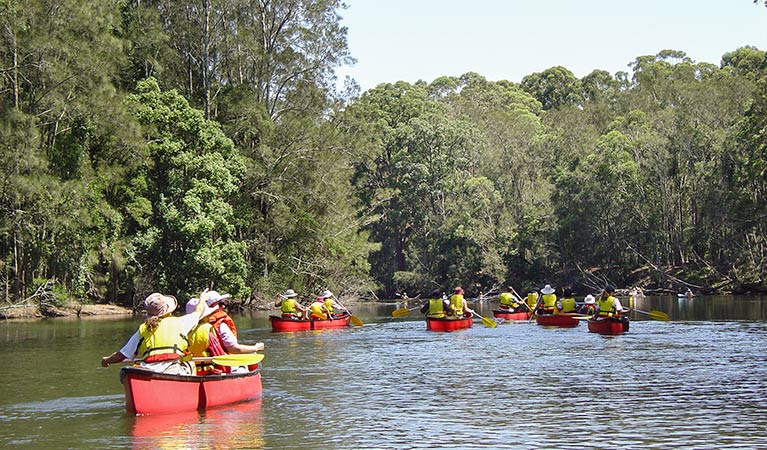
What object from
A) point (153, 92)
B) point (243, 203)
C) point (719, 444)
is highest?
point (153, 92)

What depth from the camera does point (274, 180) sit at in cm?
5422

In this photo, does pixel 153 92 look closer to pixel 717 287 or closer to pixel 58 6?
pixel 58 6

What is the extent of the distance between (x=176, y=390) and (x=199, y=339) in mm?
928

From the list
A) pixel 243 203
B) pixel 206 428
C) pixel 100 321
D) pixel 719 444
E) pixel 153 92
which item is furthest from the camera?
pixel 243 203

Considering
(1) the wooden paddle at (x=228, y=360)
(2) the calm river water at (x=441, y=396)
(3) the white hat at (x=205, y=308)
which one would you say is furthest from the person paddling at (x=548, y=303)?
(3) the white hat at (x=205, y=308)

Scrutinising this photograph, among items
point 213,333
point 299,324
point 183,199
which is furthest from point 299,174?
point 213,333

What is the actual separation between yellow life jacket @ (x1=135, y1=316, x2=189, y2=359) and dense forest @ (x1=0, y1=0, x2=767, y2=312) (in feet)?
96.2

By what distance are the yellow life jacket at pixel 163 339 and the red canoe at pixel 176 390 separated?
456mm

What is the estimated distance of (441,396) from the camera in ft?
59.6

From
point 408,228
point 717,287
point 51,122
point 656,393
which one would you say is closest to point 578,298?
point 717,287

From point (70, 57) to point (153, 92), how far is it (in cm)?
600

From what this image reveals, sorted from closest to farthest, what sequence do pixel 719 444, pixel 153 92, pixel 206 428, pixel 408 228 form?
pixel 719 444 < pixel 206 428 < pixel 153 92 < pixel 408 228

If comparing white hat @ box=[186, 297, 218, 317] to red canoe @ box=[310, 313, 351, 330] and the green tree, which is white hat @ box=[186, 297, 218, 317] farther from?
the green tree

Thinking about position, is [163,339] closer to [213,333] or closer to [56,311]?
[213,333]
